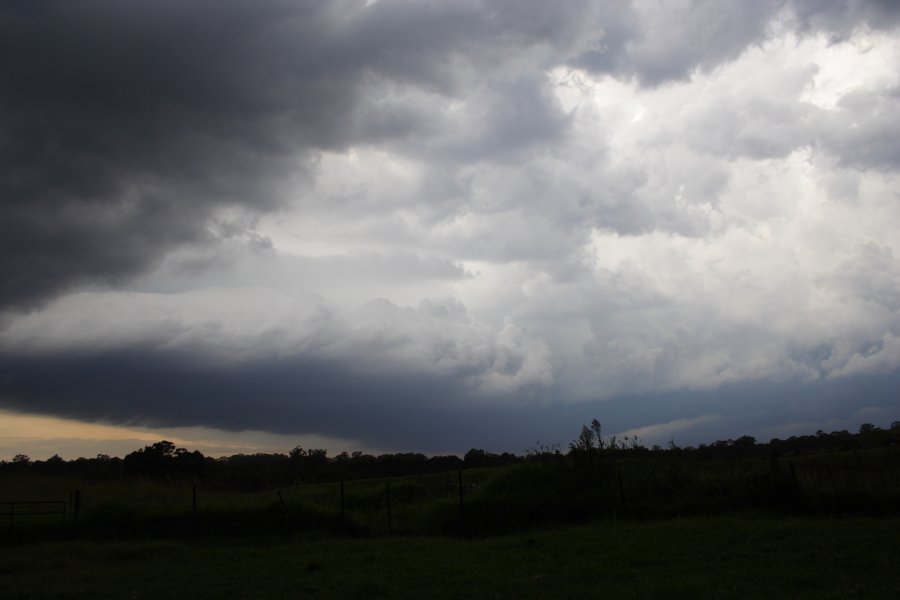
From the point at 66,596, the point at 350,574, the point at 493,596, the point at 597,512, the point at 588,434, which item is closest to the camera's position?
the point at 493,596

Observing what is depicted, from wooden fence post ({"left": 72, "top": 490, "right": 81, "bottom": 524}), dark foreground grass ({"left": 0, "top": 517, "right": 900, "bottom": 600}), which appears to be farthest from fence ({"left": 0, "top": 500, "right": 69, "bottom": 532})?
dark foreground grass ({"left": 0, "top": 517, "right": 900, "bottom": 600})

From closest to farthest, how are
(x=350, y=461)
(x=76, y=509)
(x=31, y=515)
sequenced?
(x=76, y=509) → (x=31, y=515) → (x=350, y=461)

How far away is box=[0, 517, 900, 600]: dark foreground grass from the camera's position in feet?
41.7

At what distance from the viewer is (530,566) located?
51.3 ft

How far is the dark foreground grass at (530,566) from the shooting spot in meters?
12.7

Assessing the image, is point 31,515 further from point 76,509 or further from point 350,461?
point 350,461

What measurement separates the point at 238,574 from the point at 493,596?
298 inches

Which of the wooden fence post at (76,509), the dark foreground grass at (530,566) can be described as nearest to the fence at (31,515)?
the wooden fence post at (76,509)

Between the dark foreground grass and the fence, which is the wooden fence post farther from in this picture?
the dark foreground grass

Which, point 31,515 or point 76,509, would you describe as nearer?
point 76,509

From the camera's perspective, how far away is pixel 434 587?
45.3ft

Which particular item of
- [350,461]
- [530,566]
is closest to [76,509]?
[530,566]

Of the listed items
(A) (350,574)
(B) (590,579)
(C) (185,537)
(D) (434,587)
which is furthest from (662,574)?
(C) (185,537)

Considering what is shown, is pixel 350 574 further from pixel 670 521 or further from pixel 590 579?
pixel 670 521
